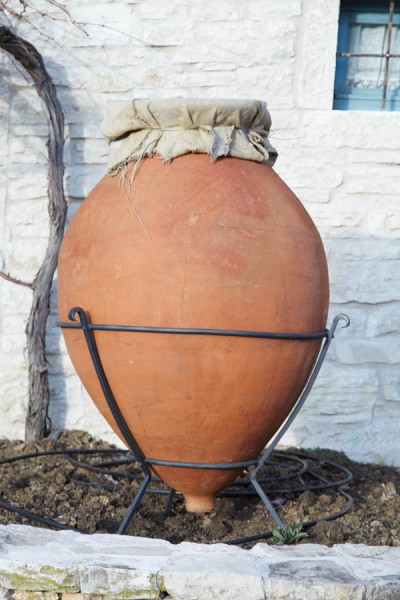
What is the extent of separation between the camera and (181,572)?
173 centimetres

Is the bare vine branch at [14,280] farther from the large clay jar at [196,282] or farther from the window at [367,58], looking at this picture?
the window at [367,58]

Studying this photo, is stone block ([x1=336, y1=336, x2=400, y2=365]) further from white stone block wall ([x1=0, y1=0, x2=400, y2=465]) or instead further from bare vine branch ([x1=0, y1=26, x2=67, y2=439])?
bare vine branch ([x1=0, y1=26, x2=67, y2=439])

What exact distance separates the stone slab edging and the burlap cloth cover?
1.07 m

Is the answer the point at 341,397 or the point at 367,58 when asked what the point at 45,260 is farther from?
the point at 367,58

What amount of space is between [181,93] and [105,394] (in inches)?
77.5

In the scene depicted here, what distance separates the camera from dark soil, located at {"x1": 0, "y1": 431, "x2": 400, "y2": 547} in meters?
2.44

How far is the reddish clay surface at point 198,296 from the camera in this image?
2.09 metres

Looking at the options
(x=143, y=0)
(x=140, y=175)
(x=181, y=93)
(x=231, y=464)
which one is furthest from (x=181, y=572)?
(x=143, y=0)

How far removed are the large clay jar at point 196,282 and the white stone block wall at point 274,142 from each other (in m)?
1.41

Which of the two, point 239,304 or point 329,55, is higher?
point 329,55

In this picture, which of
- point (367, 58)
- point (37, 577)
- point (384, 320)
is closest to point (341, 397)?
point (384, 320)

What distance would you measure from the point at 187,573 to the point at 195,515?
0.95 meters

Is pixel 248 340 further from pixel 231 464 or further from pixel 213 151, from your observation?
pixel 213 151

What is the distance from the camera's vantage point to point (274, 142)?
3.72 metres
